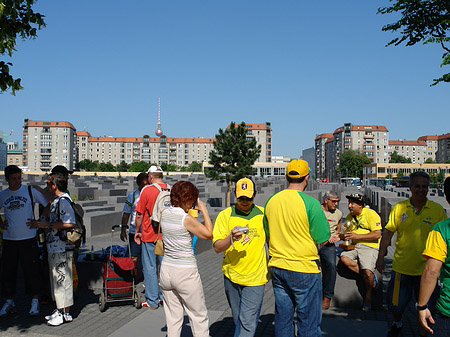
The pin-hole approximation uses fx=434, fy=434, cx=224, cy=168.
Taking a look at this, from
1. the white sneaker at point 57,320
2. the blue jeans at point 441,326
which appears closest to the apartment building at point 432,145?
the white sneaker at point 57,320

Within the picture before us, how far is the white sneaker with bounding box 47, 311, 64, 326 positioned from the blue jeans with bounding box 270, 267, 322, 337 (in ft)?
9.78

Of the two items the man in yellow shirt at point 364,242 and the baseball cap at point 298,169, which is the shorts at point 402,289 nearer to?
the man in yellow shirt at point 364,242

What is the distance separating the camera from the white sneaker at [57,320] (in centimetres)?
521

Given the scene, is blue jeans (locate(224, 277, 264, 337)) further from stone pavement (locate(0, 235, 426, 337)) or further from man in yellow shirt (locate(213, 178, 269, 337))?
stone pavement (locate(0, 235, 426, 337))

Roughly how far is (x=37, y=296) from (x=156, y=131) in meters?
174

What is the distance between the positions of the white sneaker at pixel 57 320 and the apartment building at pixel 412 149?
169m

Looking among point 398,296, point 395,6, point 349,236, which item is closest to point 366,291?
point 349,236

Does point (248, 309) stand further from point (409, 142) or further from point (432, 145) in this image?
point (432, 145)

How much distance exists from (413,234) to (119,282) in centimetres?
381

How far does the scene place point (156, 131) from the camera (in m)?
177

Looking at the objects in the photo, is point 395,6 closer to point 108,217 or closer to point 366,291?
point 366,291

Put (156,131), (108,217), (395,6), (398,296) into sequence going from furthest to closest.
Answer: (156,131) < (108,217) < (395,6) < (398,296)

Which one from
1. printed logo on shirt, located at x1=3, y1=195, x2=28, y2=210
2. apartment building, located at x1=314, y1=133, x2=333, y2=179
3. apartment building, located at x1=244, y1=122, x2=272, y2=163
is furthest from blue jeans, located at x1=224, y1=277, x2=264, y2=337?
apartment building, located at x1=314, y1=133, x2=333, y2=179

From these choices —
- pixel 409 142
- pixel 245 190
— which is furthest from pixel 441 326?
pixel 409 142
